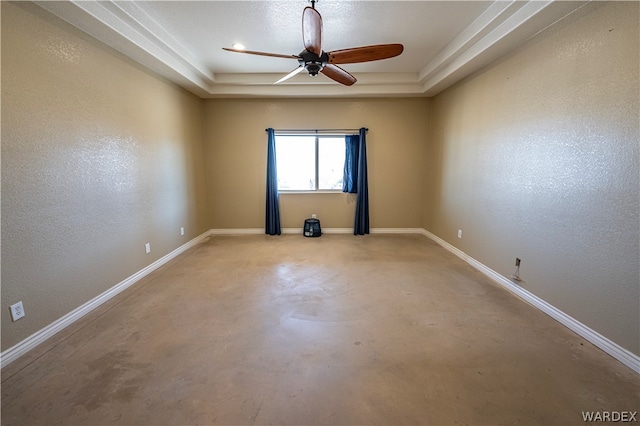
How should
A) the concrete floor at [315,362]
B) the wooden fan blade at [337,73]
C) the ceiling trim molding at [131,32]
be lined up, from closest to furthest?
the concrete floor at [315,362] < the ceiling trim molding at [131,32] < the wooden fan blade at [337,73]

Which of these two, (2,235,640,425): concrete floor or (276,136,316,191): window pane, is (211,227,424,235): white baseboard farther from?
(2,235,640,425): concrete floor

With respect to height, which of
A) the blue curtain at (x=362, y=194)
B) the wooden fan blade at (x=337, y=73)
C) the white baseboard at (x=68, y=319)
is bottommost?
the white baseboard at (x=68, y=319)

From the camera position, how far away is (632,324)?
5.75ft

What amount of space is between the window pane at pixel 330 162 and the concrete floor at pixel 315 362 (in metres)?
2.60

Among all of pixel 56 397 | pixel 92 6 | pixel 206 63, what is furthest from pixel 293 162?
pixel 56 397

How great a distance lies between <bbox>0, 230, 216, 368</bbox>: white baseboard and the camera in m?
1.81

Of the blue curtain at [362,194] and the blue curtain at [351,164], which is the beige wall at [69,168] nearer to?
the blue curtain at [351,164]

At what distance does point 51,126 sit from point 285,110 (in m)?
3.33

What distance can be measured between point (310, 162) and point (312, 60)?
2898 millimetres

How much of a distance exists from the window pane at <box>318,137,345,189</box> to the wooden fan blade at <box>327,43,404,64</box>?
104 inches

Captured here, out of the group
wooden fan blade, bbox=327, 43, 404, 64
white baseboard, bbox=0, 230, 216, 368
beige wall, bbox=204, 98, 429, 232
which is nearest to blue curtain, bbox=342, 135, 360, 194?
beige wall, bbox=204, 98, 429, 232

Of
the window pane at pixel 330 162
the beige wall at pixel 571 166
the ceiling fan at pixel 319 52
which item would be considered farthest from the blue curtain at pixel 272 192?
the beige wall at pixel 571 166

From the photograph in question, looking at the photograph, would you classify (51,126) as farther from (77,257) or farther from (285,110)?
(285,110)

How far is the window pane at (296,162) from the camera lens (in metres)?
5.04
